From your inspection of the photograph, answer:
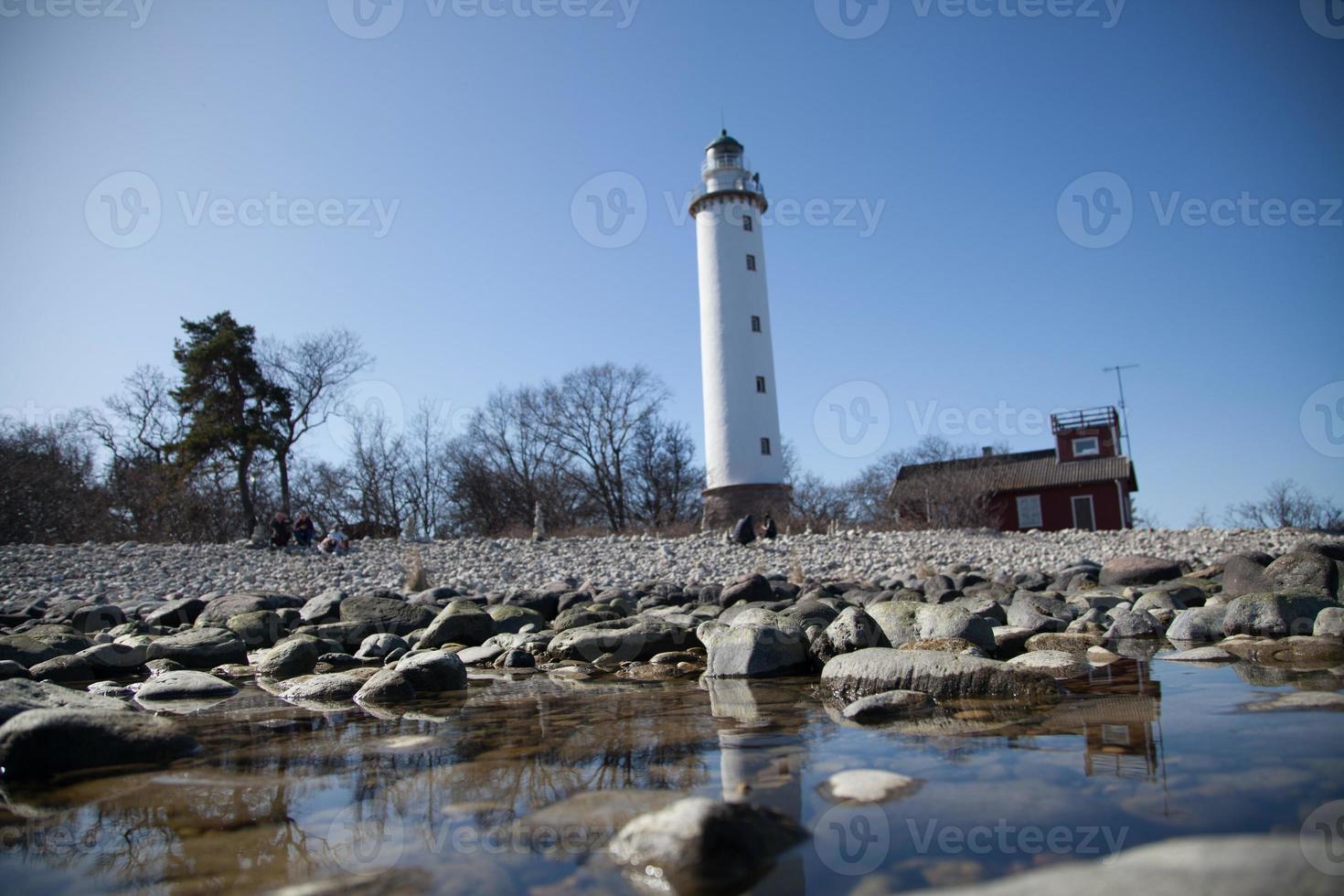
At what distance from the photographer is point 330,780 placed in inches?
138

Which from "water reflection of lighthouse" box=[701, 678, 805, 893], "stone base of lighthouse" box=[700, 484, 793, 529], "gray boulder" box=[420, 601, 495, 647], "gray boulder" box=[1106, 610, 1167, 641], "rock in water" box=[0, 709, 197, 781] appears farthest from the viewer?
"stone base of lighthouse" box=[700, 484, 793, 529]

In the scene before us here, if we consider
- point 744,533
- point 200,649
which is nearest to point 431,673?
point 200,649

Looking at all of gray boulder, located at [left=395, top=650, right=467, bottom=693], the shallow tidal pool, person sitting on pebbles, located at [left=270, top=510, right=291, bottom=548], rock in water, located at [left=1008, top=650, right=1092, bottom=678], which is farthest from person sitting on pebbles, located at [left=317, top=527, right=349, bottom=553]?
rock in water, located at [left=1008, top=650, right=1092, bottom=678]

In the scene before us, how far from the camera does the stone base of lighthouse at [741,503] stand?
1052 inches

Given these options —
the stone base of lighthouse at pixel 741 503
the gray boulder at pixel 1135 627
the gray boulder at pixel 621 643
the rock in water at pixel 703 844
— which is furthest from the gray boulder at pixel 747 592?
the stone base of lighthouse at pixel 741 503

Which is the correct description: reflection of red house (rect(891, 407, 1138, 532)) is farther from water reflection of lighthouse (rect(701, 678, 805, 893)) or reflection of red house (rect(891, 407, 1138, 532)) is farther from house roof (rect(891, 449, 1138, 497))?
water reflection of lighthouse (rect(701, 678, 805, 893))

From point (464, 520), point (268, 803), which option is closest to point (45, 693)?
point (268, 803)

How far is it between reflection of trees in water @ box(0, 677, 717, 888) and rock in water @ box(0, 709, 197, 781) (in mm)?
226

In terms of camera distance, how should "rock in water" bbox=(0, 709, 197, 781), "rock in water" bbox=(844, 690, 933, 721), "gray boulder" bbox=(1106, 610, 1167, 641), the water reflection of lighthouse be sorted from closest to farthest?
the water reflection of lighthouse < "rock in water" bbox=(0, 709, 197, 781) < "rock in water" bbox=(844, 690, 933, 721) < "gray boulder" bbox=(1106, 610, 1167, 641)

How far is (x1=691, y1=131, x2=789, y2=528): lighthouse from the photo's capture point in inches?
1072

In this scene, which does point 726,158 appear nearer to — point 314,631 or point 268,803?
point 314,631

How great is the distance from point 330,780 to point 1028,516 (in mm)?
34362

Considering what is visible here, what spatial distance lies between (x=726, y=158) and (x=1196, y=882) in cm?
3186

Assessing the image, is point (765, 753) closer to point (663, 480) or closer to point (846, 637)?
point (846, 637)
